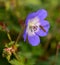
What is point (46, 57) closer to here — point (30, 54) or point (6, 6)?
point (30, 54)

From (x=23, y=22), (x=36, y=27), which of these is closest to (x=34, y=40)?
(x=36, y=27)

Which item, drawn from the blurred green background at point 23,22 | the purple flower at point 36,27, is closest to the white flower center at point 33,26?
the purple flower at point 36,27

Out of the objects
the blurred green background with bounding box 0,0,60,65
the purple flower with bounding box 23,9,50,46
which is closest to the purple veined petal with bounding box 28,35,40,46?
the purple flower with bounding box 23,9,50,46

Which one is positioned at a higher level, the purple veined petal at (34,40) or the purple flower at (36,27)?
the purple flower at (36,27)

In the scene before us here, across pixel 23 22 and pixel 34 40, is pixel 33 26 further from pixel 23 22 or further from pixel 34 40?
pixel 23 22

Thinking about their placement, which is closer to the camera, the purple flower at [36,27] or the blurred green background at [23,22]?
the purple flower at [36,27]

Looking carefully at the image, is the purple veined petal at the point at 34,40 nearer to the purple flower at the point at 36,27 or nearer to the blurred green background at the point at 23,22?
the purple flower at the point at 36,27

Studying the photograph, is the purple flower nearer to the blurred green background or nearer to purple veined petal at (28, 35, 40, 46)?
purple veined petal at (28, 35, 40, 46)

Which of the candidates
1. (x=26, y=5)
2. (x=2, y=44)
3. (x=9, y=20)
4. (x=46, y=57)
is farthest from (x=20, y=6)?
(x=2, y=44)
